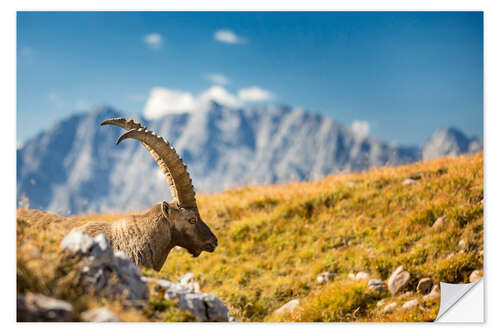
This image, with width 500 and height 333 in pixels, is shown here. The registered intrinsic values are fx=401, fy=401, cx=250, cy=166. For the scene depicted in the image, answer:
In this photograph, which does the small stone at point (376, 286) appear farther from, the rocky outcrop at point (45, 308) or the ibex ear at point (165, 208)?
the rocky outcrop at point (45, 308)

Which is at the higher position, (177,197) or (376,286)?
(177,197)

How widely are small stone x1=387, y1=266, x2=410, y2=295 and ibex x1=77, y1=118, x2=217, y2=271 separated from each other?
115 inches

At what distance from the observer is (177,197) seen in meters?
5.40

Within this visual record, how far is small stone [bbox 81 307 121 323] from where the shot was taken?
3.32 metres

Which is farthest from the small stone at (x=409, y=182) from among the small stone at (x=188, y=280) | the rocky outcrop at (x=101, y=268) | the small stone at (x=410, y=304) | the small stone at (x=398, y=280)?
the rocky outcrop at (x=101, y=268)

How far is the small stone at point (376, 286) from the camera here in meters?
6.23

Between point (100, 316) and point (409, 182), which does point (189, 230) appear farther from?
point (409, 182)

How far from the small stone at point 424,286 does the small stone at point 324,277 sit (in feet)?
4.71

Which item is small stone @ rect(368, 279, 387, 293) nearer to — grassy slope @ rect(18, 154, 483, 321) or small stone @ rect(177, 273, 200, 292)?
grassy slope @ rect(18, 154, 483, 321)

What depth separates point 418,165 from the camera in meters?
9.52

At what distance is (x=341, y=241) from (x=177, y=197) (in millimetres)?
3745

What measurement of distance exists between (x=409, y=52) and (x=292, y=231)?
13.9 feet

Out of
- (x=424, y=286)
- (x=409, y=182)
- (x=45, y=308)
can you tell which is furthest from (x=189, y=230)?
(x=409, y=182)
